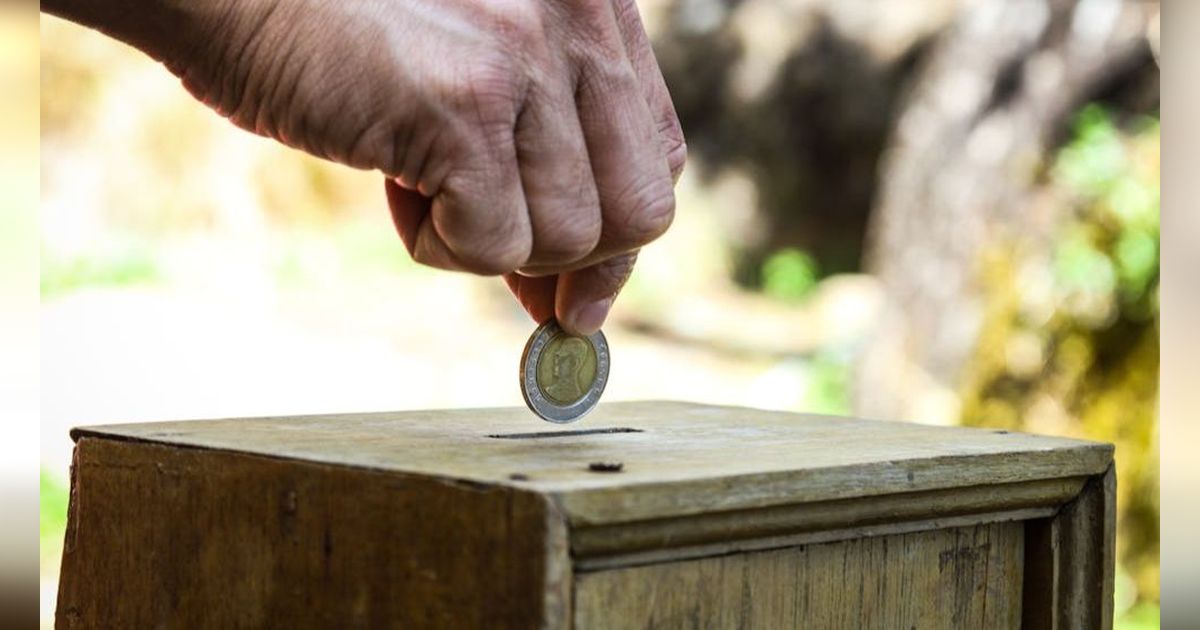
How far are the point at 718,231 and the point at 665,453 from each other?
9059 millimetres

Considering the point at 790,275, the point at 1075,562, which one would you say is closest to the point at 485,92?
the point at 1075,562

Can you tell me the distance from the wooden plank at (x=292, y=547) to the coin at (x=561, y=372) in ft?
1.25

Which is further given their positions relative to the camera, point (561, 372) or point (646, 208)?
point (561, 372)

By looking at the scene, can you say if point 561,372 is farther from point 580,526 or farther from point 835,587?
point 580,526

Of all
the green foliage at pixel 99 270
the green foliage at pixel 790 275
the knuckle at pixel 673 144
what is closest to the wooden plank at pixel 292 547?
the knuckle at pixel 673 144

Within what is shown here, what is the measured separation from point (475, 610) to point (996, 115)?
658 centimetres

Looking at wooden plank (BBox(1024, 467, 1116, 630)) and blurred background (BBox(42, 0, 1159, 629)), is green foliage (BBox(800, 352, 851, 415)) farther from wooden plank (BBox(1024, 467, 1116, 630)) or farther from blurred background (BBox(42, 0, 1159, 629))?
wooden plank (BBox(1024, 467, 1116, 630))

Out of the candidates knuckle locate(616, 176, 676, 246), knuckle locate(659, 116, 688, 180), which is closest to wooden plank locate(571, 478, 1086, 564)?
knuckle locate(616, 176, 676, 246)

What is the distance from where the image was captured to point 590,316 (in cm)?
170

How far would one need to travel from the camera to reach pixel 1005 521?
5.47 ft

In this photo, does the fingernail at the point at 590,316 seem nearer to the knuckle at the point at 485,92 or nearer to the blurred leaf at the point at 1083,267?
the knuckle at the point at 485,92

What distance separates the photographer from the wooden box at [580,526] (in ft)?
4.03

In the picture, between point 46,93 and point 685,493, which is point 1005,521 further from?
point 46,93

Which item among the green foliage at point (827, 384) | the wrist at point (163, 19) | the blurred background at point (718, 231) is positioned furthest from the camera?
the green foliage at point (827, 384)
